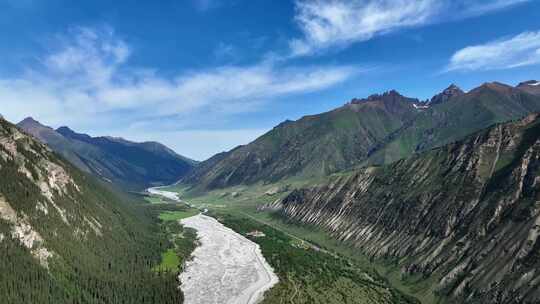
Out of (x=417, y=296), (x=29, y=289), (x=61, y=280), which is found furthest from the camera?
(x=417, y=296)

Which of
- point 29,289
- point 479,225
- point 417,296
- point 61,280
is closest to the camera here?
point 29,289

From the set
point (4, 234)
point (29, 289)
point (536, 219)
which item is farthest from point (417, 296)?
point (4, 234)

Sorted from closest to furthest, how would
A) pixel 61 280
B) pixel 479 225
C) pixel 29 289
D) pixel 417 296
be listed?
pixel 29 289 < pixel 61 280 < pixel 417 296 < pixel 479 225

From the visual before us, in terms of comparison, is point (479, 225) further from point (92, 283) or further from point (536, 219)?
point (92, 283)

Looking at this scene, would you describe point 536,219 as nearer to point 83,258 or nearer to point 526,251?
point 526,251

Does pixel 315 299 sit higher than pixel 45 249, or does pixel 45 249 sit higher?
pixel 45 249

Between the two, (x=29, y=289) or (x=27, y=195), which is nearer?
(x=29, y=289)

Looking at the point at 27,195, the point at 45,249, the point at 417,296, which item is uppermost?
the point at 27,195

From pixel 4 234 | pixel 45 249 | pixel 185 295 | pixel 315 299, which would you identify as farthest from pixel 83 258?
pixel 315 299

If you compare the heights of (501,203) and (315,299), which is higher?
(501,203)
